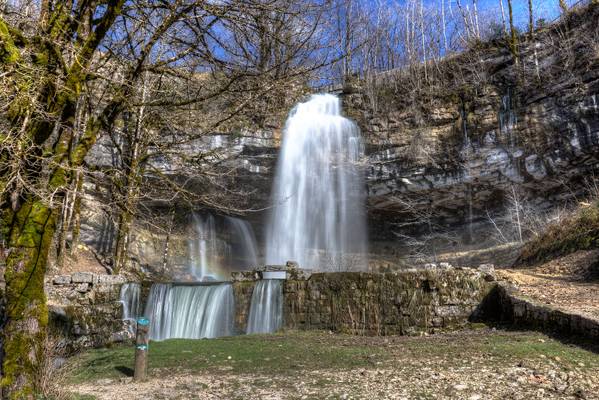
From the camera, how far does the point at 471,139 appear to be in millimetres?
21875

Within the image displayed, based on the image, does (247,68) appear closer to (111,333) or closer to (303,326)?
(303,326)

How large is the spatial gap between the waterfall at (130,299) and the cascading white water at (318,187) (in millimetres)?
11177

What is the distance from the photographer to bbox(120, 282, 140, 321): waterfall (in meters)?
13.0

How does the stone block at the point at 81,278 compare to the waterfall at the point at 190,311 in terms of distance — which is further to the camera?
the waterfall at the point at 190,311

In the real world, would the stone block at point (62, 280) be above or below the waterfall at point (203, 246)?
below

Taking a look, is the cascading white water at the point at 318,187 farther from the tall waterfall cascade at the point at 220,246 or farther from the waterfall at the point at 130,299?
the waterfall at the point at 130,299

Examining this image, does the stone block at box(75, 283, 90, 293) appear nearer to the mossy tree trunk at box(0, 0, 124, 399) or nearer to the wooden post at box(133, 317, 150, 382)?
the wooden post at box(133, 317, 150, 382)

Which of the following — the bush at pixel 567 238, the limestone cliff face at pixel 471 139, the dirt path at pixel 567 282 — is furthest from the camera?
the limestone cliff face at pixel 471 139

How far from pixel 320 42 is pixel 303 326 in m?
7.72

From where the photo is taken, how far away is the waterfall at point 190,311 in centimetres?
1270

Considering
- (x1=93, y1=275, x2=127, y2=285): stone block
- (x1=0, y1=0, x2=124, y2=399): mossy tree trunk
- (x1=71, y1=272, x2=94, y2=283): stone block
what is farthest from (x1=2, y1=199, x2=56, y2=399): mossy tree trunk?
(x1=93, y1=275, x2=127, y2=285): stone block

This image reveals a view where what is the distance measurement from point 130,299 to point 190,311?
5.51ft

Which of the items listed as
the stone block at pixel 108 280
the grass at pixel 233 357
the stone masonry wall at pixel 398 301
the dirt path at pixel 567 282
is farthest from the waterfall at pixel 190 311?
the dirt path at pixel 567 282

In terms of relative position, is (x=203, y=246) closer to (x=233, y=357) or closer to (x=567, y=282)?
(x=567, y=282)
